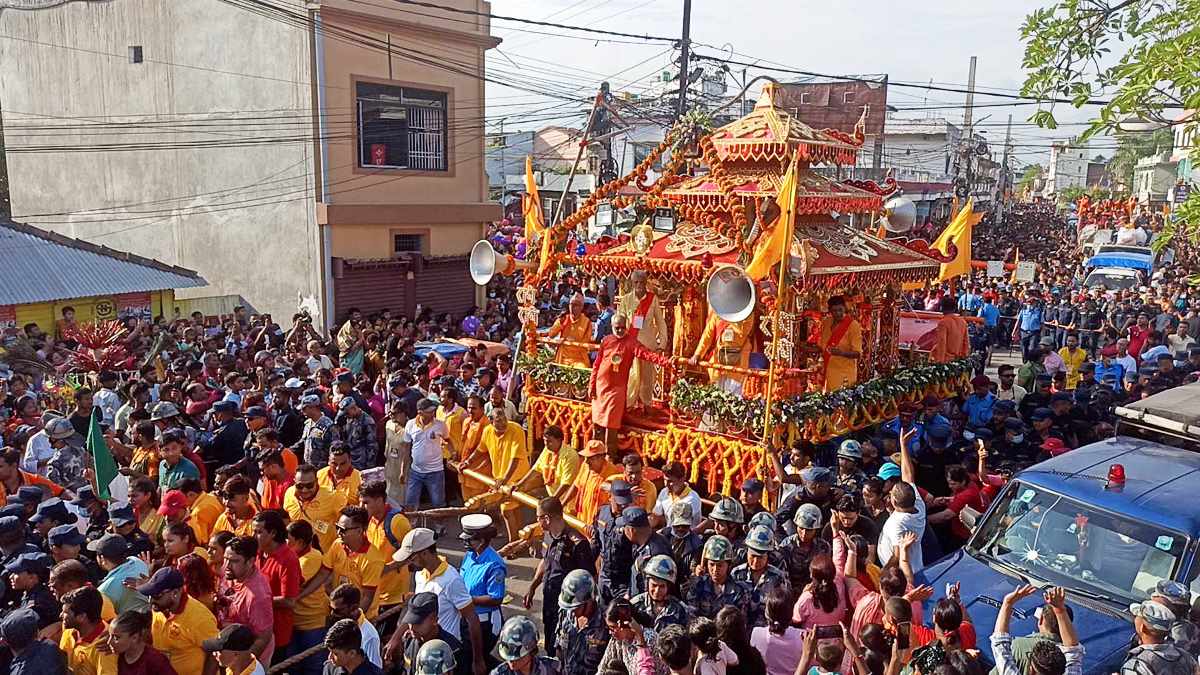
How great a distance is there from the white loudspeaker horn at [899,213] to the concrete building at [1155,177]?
52698 mm

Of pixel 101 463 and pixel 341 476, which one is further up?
pixel 341 476

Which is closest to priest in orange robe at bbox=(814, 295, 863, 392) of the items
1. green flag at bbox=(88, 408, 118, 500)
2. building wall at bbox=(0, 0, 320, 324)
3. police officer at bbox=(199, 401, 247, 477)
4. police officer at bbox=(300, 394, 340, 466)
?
police officer at bbox=(300, 394, 340, 466)

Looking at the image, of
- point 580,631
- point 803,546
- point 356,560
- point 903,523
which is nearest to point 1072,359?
point 903,523

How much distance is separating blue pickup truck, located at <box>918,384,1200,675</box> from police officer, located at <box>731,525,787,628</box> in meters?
1.33

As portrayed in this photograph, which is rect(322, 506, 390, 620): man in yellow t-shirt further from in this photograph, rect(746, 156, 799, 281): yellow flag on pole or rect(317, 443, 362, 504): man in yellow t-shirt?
rect(746, 156, 799, 281): yellow flag on pole

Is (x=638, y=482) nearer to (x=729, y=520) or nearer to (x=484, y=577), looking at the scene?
(x=729, y=520)

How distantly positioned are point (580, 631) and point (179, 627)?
229cm

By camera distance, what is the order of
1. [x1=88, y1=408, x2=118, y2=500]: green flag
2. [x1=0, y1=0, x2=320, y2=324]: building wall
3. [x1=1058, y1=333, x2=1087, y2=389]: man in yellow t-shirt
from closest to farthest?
[x1=88, y1=408, x2=118, y2=500]: green flag → [x1=1058, y1=333, x2=1087, y2=389]: man in yellow t-shirt → [x1=0, y1=0, x2=320, y2=324]: building wall

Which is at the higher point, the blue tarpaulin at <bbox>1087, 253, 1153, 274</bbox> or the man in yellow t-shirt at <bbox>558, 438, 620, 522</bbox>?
the blue tarpaulin at <bbox>1087, 253, 1153, 274</bbox>

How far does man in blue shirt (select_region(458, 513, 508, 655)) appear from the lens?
237 inches

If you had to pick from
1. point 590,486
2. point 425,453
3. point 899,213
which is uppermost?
point 899,213

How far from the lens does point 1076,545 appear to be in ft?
20.8

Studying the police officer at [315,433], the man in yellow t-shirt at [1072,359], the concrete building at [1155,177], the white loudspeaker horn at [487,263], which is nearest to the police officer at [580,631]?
the police officer at [315,433]

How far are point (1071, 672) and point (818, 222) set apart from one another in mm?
7663
